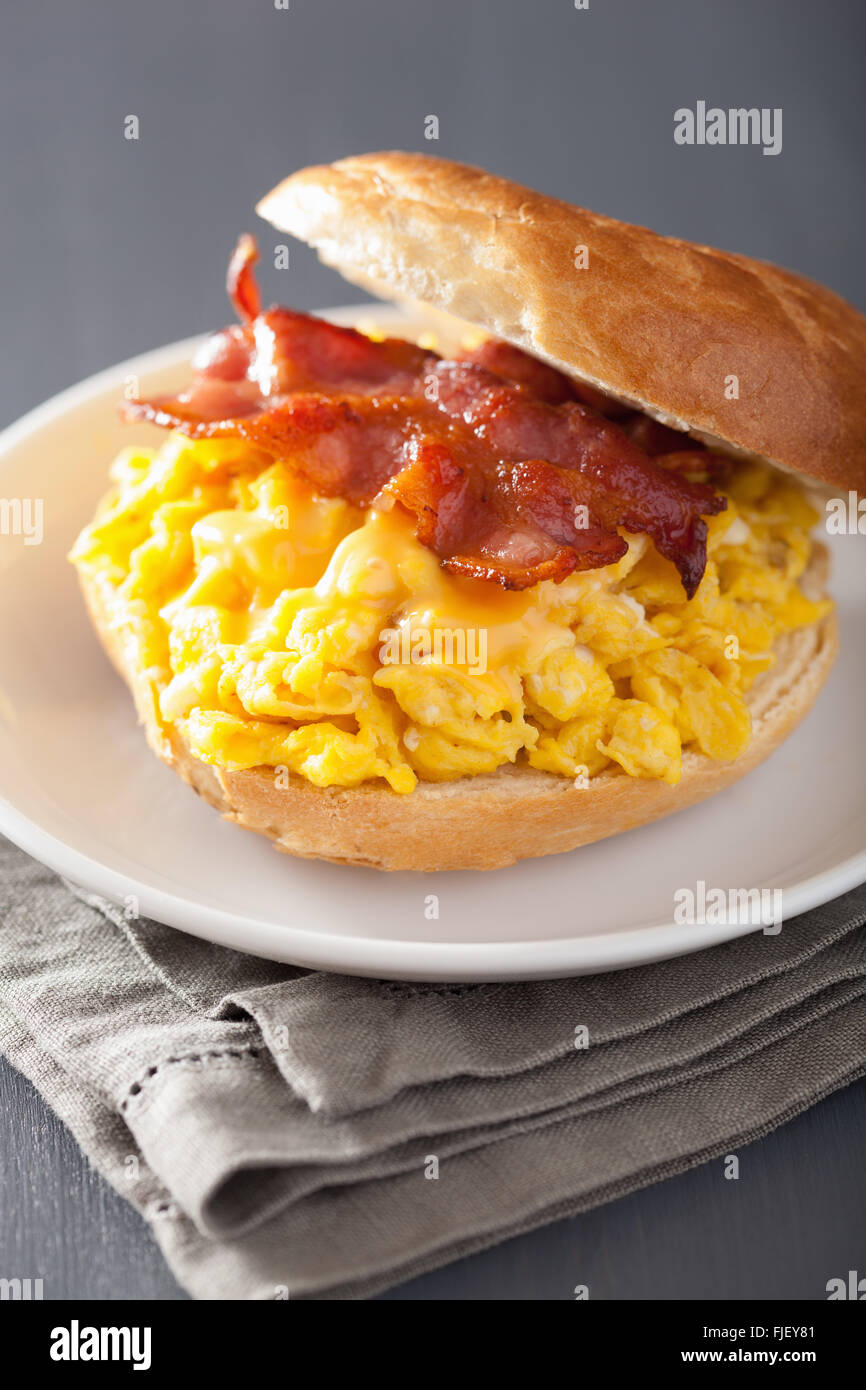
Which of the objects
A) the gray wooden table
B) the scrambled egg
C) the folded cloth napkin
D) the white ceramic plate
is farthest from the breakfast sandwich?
the gray wooden table

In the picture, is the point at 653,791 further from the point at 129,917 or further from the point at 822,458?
the point at 129,917

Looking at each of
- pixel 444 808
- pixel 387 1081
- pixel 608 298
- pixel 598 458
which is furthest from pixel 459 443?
pixel 387 1081

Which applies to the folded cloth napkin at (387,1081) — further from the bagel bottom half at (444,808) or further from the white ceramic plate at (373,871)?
the bagel bottom half at (444,808)

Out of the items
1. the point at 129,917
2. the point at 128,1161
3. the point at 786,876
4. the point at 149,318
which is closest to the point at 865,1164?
the point at 786,876

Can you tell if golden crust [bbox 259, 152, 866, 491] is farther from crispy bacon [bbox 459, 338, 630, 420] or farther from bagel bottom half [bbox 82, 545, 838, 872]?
bagel bottom half [bbox 82, 545, 838, 872]

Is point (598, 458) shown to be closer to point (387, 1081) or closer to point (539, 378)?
point (539, 378)

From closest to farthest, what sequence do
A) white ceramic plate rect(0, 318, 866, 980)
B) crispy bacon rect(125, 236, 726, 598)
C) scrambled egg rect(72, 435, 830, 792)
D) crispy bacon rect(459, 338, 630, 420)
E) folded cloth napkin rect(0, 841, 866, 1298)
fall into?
folded cloth napkin rect(0, 841, 866, 1298) → white ceramic plate rect(0, 318, 866, 980) → scrambled egg rect(72, 435, 830, 792) → crispy bacon rect(125, 236, 726, 598) → crispy bacon rect(459, 338, 630, 420)

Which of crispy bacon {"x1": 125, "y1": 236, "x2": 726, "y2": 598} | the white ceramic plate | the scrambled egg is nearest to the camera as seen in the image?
the white ceramic plate
